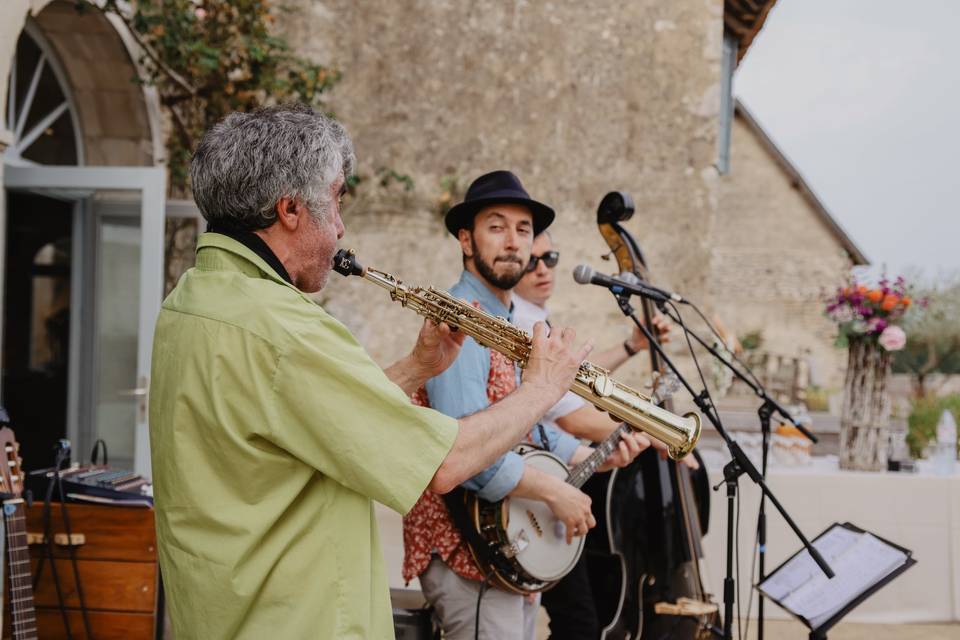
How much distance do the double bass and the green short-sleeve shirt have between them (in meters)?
1.97

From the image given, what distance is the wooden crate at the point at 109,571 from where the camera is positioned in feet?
10.9

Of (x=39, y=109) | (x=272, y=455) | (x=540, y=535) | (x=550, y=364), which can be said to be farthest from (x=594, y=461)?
(x=39, y=109)

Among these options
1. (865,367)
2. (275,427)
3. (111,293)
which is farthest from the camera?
(111,293)

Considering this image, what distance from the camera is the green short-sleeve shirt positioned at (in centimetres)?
152

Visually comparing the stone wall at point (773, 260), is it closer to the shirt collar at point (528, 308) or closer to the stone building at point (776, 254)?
the stone building at point (776, 254)

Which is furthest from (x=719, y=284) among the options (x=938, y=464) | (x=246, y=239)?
(x=246, y=239)

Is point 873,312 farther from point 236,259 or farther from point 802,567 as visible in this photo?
point 236,259

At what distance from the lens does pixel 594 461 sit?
2971 mm

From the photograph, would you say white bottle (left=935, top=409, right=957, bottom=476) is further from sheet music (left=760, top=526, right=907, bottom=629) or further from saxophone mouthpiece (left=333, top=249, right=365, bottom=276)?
saxophone mouthpiece (left=333, top=249, right=365, bottom=276)

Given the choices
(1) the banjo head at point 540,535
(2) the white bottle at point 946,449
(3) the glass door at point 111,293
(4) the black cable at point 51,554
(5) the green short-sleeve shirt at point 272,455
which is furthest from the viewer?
(3) the glass door at point 111,293

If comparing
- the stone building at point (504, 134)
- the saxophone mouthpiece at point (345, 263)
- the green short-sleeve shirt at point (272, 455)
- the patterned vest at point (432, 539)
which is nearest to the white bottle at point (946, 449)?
the stone building at point (504, 134)

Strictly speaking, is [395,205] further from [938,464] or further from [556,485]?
[556,485]

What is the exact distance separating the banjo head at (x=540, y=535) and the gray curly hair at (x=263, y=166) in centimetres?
129

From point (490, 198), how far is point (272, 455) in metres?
1.55
